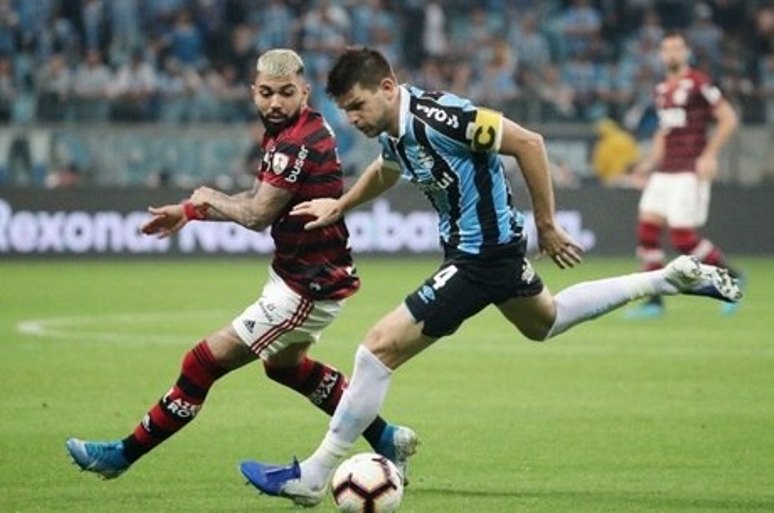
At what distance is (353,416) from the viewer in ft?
25.5

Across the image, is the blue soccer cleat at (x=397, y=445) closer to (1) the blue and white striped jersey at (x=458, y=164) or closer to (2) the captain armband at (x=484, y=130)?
(1) the blue and white striped jersey at (x=458, y=164)

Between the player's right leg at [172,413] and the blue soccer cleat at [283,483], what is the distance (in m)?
0.49

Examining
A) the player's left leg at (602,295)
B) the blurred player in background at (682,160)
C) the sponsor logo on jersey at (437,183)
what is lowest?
the blurred player in background at (682,160)

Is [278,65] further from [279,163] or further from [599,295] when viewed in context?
[599,295]

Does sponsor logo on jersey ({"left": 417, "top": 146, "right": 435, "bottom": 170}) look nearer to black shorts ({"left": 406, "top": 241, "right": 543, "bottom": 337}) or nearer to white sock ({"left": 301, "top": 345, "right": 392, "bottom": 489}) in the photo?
black shorts ({"left": 406, "top": 241, "right": 543, "bottom": 337})

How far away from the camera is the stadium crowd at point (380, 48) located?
25.6 m

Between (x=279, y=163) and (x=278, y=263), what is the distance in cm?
52

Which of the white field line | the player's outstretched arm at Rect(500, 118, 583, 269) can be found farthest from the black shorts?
the white field line

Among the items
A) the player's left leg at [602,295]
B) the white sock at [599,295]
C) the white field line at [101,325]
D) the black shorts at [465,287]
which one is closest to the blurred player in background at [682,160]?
the white field line at [101,325]

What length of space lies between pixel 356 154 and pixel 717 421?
14.5 metres

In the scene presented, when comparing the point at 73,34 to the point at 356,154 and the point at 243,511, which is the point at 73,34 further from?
the point at 243,511

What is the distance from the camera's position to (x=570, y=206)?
2375 cm

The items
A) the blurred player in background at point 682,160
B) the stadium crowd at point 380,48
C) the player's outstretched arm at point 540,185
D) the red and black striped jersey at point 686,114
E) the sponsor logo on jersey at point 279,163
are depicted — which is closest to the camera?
the player's outstretched arm at point 540,185

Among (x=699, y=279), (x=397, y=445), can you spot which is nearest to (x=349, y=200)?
(x=397, y=445)
